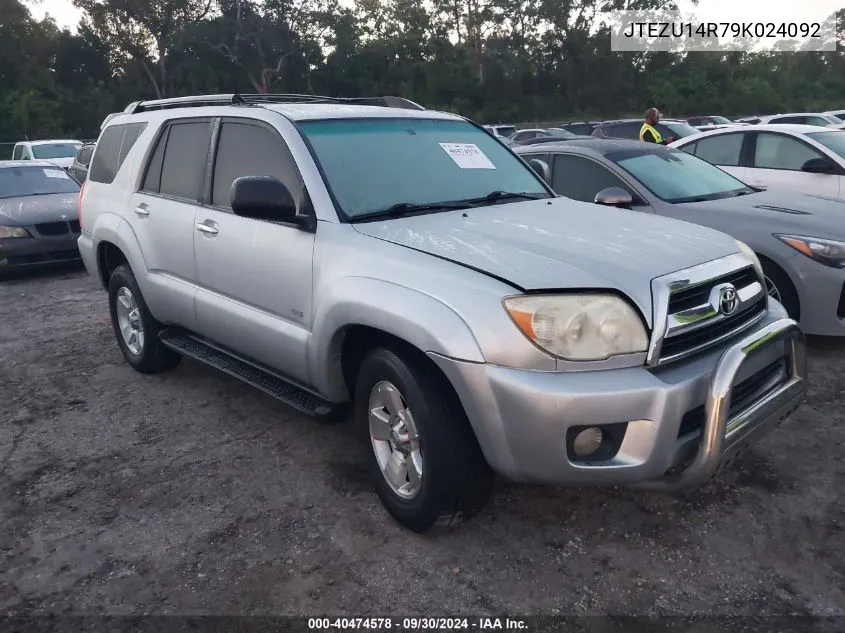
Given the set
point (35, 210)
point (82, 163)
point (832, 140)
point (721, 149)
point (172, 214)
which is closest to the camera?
point (172, 214)

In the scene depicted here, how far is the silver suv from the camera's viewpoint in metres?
2.59

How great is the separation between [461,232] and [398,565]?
1.39m

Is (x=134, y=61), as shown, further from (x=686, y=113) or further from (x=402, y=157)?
(x=402, y=157)

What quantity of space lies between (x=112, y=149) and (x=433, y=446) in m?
3.84

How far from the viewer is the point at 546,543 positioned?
303 cm

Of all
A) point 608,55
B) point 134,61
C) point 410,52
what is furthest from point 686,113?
point 134,61

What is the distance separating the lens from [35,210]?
362 inches

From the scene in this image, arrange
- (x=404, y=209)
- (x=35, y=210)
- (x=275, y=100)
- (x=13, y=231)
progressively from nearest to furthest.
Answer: (x=404, y=209) < (x=275, y=100) < (x=13, y=231) < (x=35, y=210)

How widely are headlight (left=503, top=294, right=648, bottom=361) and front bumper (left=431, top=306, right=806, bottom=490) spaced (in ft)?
0.27

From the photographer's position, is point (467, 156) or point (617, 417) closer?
point (617, 417)

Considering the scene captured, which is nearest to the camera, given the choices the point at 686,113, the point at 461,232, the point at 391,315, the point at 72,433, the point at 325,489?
the point at 391,315

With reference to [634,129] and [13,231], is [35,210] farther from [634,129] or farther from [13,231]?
[634,129]

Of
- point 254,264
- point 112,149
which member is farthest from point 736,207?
point 112,149

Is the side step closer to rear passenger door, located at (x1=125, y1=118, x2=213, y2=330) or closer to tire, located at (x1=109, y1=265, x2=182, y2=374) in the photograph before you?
rear passenger door, located at (x1=125, y1=118, x2=213, y2=330)
